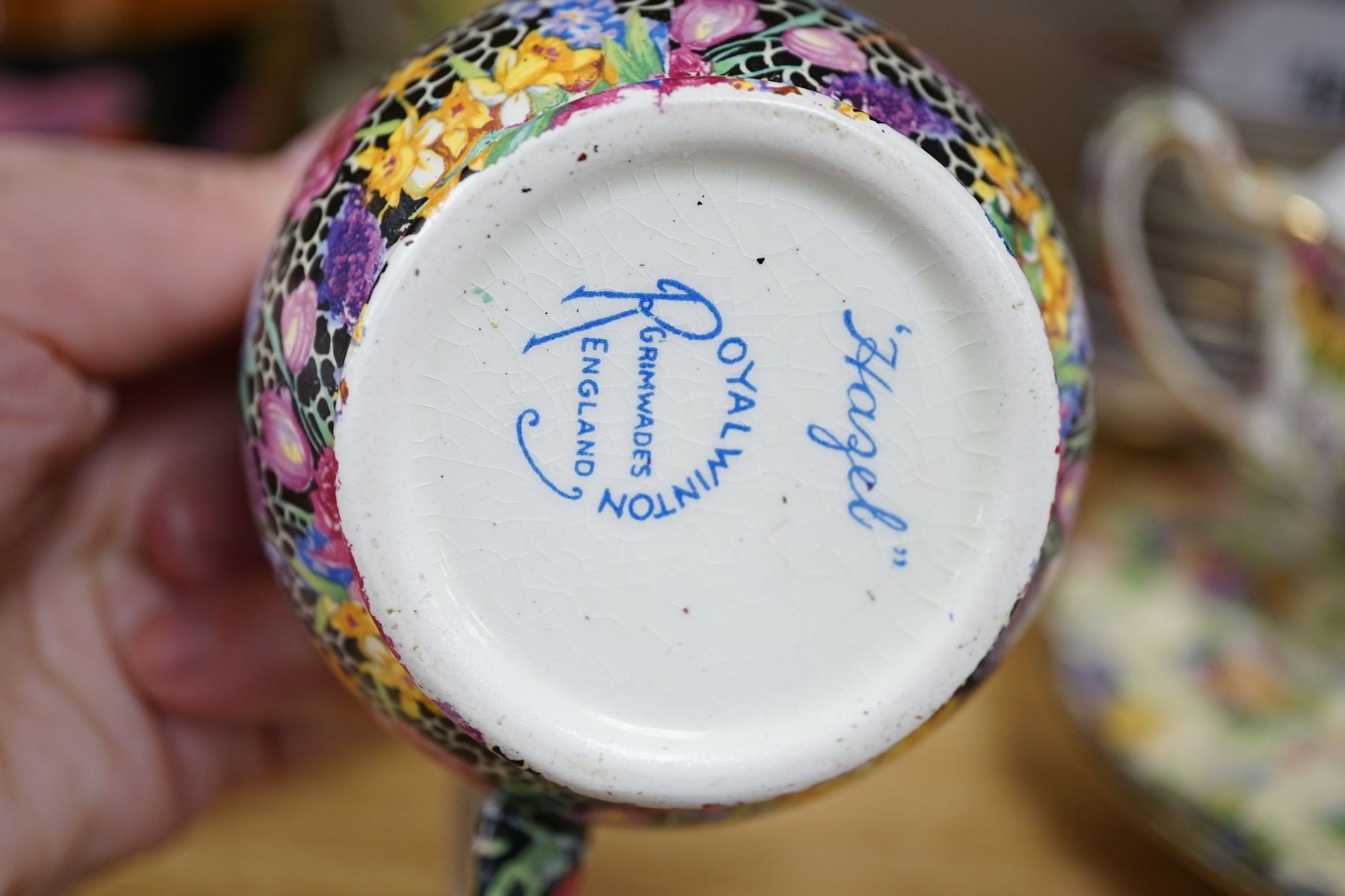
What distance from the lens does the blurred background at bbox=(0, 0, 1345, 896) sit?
0.60 m

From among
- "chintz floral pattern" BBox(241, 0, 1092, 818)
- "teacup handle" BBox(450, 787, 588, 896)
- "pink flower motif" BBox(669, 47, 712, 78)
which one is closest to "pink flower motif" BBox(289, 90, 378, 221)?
"chintz floral pattern" BBox(241, 0, 1092, 818)

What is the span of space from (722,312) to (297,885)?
1.38 feet

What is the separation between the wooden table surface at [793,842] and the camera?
59 cm

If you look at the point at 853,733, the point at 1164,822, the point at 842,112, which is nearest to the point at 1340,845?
the point at 1164,822

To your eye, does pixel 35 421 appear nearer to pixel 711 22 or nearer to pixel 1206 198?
pixel 711 22

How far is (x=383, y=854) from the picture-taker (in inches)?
23.9

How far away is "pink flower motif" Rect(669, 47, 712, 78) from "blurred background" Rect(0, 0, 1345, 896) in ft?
1.24

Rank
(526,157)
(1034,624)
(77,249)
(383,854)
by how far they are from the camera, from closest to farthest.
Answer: (526,157)
(77,249)
(383,854)
(1034,624)

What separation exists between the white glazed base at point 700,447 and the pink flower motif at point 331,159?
62mm

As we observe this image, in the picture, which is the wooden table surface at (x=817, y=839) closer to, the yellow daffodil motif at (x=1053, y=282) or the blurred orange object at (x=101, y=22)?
the yellow daffodil motif at (x=1053, y=282)

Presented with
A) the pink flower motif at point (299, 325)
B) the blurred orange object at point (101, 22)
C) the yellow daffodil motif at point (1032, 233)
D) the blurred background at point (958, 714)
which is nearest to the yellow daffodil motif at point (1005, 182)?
the yellow daffodil motif at point (1032, 233)

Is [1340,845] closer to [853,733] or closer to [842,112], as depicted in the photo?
[853,733]

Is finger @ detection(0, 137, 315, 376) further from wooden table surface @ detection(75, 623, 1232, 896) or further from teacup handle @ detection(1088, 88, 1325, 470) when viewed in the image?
teacup handle @ detection(1088, 88, 1325, 470)

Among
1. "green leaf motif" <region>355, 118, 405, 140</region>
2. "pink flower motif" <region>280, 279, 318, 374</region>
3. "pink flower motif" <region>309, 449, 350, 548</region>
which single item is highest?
"green leaf motif" <region>355, 118, 405, 140</region>
